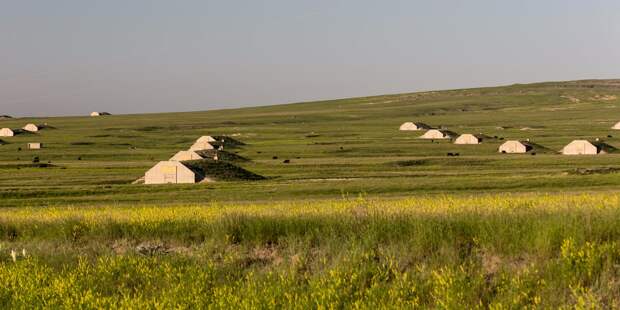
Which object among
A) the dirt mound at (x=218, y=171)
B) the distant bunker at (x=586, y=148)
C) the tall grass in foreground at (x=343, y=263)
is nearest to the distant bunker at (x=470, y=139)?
the distant bunker at (x=586, y=148)

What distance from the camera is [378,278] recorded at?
13.0 m

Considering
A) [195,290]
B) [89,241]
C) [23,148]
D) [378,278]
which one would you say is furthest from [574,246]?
[23,148]

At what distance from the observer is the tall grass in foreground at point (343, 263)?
12.0 meters

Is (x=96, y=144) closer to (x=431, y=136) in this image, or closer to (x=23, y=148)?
(x=23, y=148)

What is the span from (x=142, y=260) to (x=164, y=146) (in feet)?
449

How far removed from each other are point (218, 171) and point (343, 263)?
58.7 m

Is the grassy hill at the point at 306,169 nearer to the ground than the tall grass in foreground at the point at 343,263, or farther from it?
nearer to the ground

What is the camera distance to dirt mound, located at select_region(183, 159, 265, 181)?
69.9m

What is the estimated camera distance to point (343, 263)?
13.6m

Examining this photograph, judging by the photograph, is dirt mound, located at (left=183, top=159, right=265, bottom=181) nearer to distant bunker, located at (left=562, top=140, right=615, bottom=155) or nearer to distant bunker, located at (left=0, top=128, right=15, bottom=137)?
distant bunker, located at (left=562, top=140, right=615, bottom=155)

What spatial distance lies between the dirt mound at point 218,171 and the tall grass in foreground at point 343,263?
5249 centimetres

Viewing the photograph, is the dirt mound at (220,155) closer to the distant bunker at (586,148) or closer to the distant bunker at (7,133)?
the distant bunker at (586,148)

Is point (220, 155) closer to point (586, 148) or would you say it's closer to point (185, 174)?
point (185, 174)

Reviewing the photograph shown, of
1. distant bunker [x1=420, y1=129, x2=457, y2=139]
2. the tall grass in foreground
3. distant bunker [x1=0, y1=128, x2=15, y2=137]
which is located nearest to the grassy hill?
distant bunker [x1=420, y1=129, x2=457, y2=139]
